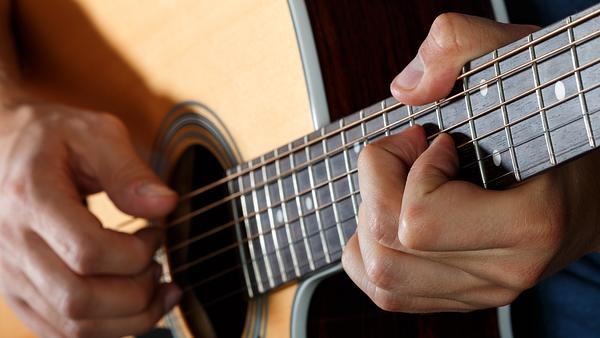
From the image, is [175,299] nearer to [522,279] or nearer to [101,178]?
[101,178]

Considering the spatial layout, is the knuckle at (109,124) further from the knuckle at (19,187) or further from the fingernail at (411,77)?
the fingernail at (411,77)

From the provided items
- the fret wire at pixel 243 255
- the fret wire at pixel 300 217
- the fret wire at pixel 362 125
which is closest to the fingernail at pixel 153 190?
the fret wire at pixel 243 255

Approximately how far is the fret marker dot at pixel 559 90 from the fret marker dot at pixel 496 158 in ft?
0.23

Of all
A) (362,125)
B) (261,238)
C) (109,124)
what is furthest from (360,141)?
(109,124)

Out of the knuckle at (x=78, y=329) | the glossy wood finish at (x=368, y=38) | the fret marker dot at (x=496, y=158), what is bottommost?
the knuckle at (x=78, y=329)

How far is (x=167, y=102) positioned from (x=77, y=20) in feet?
0.91

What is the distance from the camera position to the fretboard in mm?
519

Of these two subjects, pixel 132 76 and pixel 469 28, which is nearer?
pixel 469 28

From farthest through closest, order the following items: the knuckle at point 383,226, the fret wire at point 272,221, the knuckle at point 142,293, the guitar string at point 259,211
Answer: the knuckle at point 142,293 → the fret wire at point 272,221 → the guitar string at point 259,211 → the knuckle at point 383,226

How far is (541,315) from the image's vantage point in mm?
900

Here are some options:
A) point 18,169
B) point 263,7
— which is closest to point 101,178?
point 18,169

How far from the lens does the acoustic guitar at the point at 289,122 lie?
557 mm

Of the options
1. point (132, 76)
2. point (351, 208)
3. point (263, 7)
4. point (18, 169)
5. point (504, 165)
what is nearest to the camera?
point (504, 165)

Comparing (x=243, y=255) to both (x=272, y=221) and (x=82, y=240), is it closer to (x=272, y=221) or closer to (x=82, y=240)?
(x=272, y=221)
